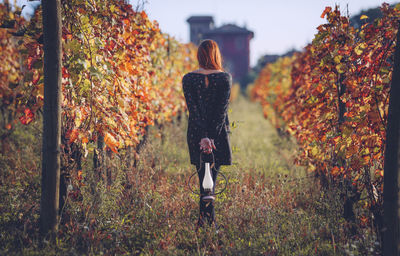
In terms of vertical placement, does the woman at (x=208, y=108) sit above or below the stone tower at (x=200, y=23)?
below

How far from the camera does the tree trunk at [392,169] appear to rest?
7.02 ft

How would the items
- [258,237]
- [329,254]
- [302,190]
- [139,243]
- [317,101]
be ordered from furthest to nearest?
[302,190], [317,101], [258,237], [139,243], [329,254]

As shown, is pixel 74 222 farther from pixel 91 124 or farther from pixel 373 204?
pixel 373 204

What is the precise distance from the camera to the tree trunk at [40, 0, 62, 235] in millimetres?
2463

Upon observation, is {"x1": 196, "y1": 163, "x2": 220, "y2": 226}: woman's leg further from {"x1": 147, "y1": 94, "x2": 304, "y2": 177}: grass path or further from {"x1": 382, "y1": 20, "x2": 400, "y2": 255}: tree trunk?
{"x1": 382, "y1": 20, "x2": 400, "y2": 255}: tree trunk

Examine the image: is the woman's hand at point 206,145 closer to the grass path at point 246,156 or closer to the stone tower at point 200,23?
the grass path at point 246,156

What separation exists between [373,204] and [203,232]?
1.56 metres

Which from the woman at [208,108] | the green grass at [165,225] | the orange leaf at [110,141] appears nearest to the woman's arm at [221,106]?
the woman at [208,108]

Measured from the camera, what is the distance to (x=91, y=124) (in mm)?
2914

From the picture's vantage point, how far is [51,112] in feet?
8.31

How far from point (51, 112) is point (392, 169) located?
2.68 m

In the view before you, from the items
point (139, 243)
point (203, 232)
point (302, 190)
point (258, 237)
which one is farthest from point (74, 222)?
point (302, 190)

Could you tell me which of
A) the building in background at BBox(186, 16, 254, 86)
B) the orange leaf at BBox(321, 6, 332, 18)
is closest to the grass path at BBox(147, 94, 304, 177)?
the orange leaf at BBox(321, 6, 332, 18)

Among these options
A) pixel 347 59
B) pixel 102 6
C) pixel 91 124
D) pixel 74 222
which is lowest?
pixel 74 222
